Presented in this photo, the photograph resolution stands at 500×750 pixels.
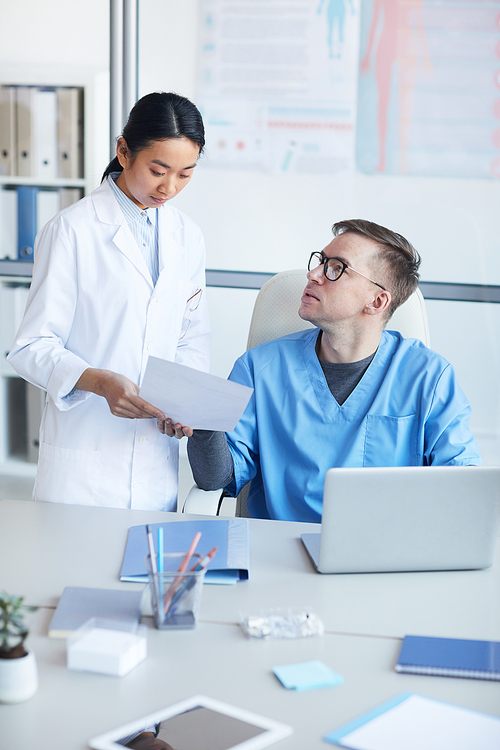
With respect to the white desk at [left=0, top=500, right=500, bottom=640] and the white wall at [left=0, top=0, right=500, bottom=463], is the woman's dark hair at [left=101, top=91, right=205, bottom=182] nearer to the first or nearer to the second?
the white desk at [left=0, top=500, right=500, bottom=640]

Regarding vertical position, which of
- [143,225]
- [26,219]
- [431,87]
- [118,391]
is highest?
[431,87]

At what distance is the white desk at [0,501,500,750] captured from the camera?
0.82m

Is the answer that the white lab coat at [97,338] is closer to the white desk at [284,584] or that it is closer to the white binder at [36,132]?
the white desk at [284,584]

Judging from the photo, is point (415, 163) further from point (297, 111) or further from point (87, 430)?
point (87, 430)

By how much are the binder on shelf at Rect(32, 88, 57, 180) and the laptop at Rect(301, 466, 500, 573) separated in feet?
8.87

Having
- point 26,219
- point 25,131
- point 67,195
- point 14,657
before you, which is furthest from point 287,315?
point 25,131

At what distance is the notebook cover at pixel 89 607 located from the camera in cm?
98

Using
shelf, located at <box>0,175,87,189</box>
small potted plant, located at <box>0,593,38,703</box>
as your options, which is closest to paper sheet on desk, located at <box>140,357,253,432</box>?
small potted plant, located at <box>0,593,38,703</box>

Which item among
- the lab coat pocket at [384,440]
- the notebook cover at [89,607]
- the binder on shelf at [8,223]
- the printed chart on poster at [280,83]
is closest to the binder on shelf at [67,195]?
the binder on shelf at [8,223]

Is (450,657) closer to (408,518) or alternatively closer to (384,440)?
(408,518)

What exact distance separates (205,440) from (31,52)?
2553 mm

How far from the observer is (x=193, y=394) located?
1268mm

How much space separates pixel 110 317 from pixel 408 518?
0.79 m

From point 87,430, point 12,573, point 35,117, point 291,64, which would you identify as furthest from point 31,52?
point 12,573
